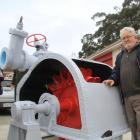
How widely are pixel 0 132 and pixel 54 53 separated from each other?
11.3 ft

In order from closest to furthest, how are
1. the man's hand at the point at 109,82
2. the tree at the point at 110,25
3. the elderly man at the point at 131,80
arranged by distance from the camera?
1. the man's hand at the point at 109,82
2. the elderly man at the point at 131,80
3. the tree at the point at 110,25

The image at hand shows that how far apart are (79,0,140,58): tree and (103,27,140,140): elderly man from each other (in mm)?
36447

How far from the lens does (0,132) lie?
20.9ft

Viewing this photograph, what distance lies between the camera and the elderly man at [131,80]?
11.8 feet

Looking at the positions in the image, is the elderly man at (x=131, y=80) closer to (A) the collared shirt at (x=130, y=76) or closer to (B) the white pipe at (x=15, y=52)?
(A) the collared shirt at (x=130, y=76)

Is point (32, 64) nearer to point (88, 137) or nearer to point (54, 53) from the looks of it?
point (54, 53)

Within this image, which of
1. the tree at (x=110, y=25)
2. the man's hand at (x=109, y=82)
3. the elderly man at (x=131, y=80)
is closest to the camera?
the man's hand at (x=109, y=82)

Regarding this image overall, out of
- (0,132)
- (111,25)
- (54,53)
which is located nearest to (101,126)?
(54,53)

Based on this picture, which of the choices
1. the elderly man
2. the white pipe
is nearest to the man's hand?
the elderly man

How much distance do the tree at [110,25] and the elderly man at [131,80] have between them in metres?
36.4

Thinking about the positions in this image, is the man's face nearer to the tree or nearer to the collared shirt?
the collared shirt

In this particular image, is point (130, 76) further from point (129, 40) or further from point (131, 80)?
point (129, 40)

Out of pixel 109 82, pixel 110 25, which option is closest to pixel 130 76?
pixel 109 82

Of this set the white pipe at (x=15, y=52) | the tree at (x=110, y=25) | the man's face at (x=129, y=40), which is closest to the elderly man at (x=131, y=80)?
the man's face at (x=129, y=40)
